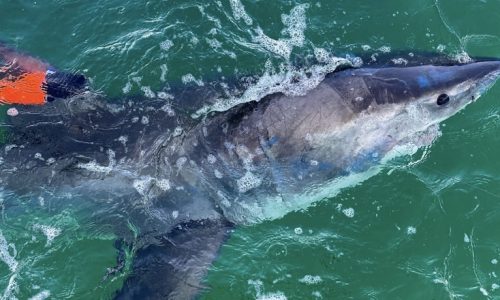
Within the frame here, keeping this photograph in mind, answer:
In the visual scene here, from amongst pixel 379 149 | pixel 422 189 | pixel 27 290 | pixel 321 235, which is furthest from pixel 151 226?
pixel 422 189

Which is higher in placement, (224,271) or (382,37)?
(382,37)

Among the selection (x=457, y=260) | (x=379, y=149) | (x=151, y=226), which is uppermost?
(x=379, y=149)

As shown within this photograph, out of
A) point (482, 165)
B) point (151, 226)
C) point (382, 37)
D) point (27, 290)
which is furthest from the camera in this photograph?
point (382, 37)

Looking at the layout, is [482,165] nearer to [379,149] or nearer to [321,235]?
[379,149]

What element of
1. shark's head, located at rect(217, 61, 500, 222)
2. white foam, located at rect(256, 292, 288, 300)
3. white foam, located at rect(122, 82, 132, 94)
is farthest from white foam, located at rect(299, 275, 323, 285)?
white foam, located at rect(122, 82, 132, 94)

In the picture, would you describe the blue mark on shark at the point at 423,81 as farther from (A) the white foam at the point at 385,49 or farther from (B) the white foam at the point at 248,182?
(B) the white foam at the point at 248,182

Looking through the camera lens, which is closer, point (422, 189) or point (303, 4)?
point (422, 189)

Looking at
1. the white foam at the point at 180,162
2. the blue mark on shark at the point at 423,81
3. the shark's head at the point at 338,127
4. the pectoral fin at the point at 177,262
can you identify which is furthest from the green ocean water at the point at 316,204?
the blue mark on shark at the point at 423,81
